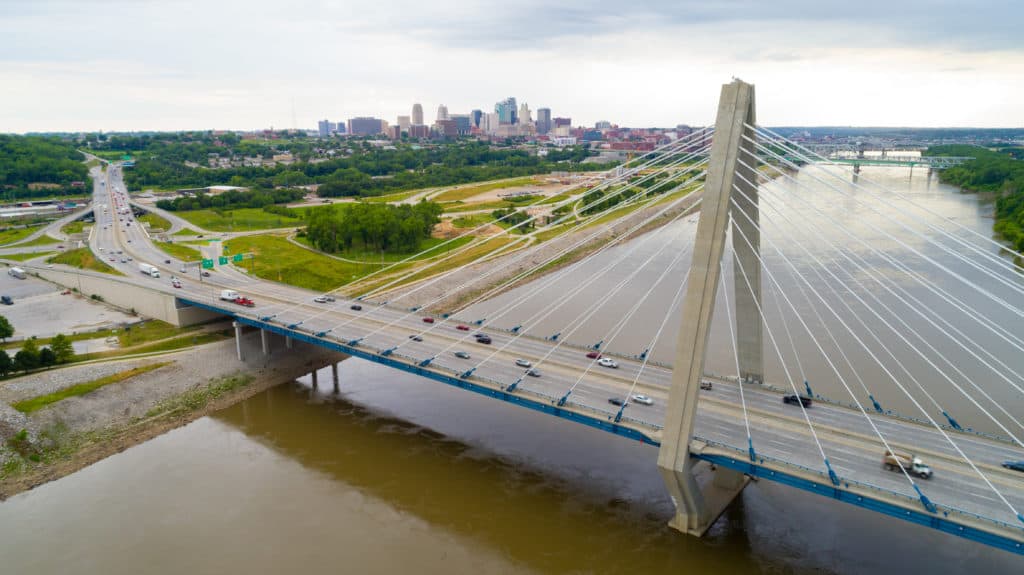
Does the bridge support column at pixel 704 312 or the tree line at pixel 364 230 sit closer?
the bridge support column at pixel 704 312

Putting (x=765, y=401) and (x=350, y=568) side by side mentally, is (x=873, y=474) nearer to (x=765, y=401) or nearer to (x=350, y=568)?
(x=765, y=401)

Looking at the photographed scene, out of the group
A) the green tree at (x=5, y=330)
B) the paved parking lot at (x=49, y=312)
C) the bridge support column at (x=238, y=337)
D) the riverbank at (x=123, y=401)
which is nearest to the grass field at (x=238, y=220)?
the paved parking lot at (x=49, y=312)

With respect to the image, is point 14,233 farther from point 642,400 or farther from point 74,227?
point 642,400

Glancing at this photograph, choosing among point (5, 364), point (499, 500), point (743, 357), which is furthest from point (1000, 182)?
point (5, 364)

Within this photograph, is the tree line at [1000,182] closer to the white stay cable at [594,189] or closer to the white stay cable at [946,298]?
the white stay cable at [946,298]

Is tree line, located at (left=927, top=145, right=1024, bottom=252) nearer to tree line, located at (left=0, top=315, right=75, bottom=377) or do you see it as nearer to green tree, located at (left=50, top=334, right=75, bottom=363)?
green tree, located at (left=50, top=334, right=75, bottom=363)

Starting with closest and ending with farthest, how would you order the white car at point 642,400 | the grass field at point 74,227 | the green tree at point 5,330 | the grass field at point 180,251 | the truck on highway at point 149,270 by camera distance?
the white car at point 642,400
the green tree at point 5,330
the truck on highway at point 149,270
the grass field at point 180,251
the grass field at point 74,227

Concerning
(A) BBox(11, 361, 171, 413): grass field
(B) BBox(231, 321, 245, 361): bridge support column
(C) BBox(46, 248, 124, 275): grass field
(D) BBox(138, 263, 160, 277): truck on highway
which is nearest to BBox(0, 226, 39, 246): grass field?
(C) BBox(46, 248, 124, 275): grass field
